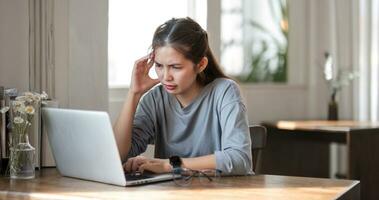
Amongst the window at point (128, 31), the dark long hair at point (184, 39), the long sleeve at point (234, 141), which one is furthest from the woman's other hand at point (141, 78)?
the window at point (128, 31)

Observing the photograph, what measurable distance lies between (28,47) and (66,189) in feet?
2.19

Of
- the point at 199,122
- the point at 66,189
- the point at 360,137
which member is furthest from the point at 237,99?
the point at 360,137

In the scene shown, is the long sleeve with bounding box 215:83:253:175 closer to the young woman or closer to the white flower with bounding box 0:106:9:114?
the young woman

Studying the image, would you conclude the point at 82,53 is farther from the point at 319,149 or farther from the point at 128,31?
the point at 319,149

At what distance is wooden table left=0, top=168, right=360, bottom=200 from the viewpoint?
151cm

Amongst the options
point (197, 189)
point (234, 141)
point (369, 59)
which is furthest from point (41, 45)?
point (369, 59)

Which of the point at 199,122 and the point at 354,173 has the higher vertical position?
the point at 199,122

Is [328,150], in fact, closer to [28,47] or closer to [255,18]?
[255,18]

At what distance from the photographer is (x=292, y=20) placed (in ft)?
13.6

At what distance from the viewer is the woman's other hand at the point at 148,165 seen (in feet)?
5.84

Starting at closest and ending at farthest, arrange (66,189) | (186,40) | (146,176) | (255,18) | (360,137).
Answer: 1. (66,189)
2. (146,176)
3. (186,40)
4. (360,137)
5. (255,18)

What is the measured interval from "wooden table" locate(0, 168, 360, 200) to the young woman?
11 centimetres

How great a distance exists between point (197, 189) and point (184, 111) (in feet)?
1.58

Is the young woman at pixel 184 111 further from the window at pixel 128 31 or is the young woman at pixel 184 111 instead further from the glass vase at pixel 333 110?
the glass vase at pixel 333 110
